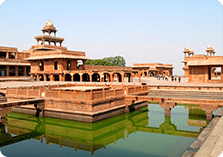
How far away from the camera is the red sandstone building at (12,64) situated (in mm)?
42375

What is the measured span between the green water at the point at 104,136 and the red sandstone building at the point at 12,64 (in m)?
25.1

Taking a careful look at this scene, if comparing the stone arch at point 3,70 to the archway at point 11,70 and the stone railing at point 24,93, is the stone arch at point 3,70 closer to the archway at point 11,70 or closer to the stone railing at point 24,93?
the archway at point 11,70

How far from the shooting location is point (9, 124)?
17938mm

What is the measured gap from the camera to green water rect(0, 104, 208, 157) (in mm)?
12078

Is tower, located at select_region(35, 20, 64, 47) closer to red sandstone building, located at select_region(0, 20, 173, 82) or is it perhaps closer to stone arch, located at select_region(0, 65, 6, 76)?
red sandstone building, located at select_region(0, 20, 173, 82)

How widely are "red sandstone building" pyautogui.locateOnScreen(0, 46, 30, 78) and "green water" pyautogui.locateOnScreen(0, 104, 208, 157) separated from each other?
2506cm

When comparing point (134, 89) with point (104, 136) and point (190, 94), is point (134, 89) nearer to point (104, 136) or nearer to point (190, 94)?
point (190, 94)

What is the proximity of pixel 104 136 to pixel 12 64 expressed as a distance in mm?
33880

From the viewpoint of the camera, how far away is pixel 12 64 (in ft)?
139

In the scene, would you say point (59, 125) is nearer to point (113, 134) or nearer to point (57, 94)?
point (57, 94)

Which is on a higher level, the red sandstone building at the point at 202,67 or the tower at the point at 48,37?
the tower at the point at 48,37

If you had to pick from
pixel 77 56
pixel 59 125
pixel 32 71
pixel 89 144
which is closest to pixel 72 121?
pixel 59 125

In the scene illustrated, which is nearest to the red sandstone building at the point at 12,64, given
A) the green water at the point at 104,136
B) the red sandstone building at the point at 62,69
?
the red sandstone building at the point at 62,69

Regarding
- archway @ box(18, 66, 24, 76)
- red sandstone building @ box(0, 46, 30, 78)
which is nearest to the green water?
red sandstone building @ box(0, 46, 30, 78)
